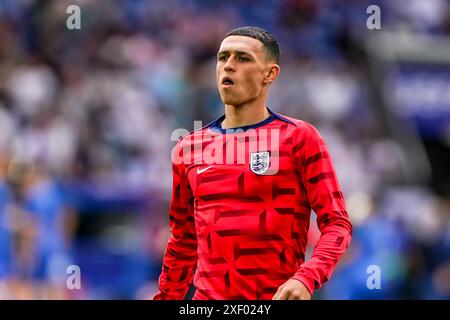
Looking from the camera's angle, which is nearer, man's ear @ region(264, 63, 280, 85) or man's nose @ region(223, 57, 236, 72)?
man's nose @ region(223, 57, 236, 72)

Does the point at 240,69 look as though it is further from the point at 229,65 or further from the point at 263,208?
the point at 263,208

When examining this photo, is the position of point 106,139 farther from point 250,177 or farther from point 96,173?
point 250,177

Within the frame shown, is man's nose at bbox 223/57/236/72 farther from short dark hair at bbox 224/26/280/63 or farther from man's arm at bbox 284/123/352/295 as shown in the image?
man's arm at bbox 284/123/352/295

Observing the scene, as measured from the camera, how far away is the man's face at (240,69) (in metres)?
5.04

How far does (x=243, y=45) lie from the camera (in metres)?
5.07

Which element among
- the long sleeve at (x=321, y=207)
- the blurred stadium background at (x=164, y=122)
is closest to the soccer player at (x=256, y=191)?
the long sleeve at (x=321, y=207)

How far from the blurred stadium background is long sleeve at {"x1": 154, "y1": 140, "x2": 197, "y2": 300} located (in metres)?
5.98

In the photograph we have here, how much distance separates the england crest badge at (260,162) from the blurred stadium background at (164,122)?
6.36 m

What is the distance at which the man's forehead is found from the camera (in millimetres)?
5062

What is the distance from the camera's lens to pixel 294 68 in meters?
14.9

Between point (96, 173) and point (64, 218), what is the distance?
4.37ft

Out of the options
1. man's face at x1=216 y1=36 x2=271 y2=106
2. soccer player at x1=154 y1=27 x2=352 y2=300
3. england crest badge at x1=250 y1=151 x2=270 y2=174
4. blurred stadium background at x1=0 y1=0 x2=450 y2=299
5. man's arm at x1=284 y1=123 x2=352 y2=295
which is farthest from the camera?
blurred stadium background at x1=0 y1=0 x2=450 y2=299

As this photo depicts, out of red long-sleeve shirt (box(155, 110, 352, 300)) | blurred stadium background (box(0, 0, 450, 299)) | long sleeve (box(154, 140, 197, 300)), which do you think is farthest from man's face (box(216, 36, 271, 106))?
blurred stadium background (box(0, 0, 450, 299))
